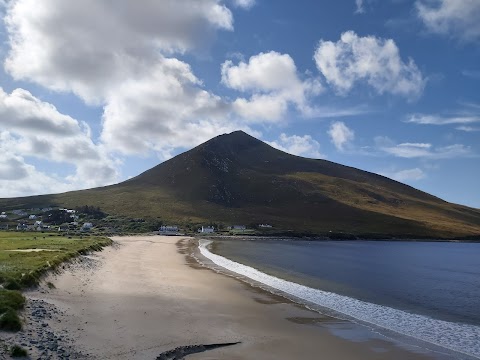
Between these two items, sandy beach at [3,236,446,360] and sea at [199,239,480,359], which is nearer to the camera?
sandy beach at [3,236,446,360]

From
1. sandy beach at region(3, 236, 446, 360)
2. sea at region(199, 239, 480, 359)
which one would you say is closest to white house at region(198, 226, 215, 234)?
sea at region(199, 239, 480, 359)

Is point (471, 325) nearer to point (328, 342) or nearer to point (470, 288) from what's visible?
point (328, 342)

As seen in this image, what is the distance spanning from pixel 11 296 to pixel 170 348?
351 inches

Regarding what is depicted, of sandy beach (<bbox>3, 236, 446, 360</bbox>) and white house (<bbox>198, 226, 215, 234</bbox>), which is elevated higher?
white house (<bbox>198, 226, 215, 234</bbox>)

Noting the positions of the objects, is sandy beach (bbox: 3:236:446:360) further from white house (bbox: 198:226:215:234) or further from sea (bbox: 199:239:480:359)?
white house (bbox: 198:226:215:234)

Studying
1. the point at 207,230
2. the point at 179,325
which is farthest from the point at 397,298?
the point at 207,230

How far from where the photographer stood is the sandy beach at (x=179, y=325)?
719 inches

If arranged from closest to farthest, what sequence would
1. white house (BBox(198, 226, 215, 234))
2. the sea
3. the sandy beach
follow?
the sandy beach, the sea, white house (BBox(198, 226, 215, 234))

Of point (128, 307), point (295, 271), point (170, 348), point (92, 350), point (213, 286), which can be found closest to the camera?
point (92, 350)

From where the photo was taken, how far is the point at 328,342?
71.9ft

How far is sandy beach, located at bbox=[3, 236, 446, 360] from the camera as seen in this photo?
59.9ft

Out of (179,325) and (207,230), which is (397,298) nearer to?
(179,325)

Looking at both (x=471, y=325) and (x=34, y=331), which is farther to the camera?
(x=471, y=325)

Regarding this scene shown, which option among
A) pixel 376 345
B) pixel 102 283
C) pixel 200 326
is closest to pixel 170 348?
pixel 200 326
